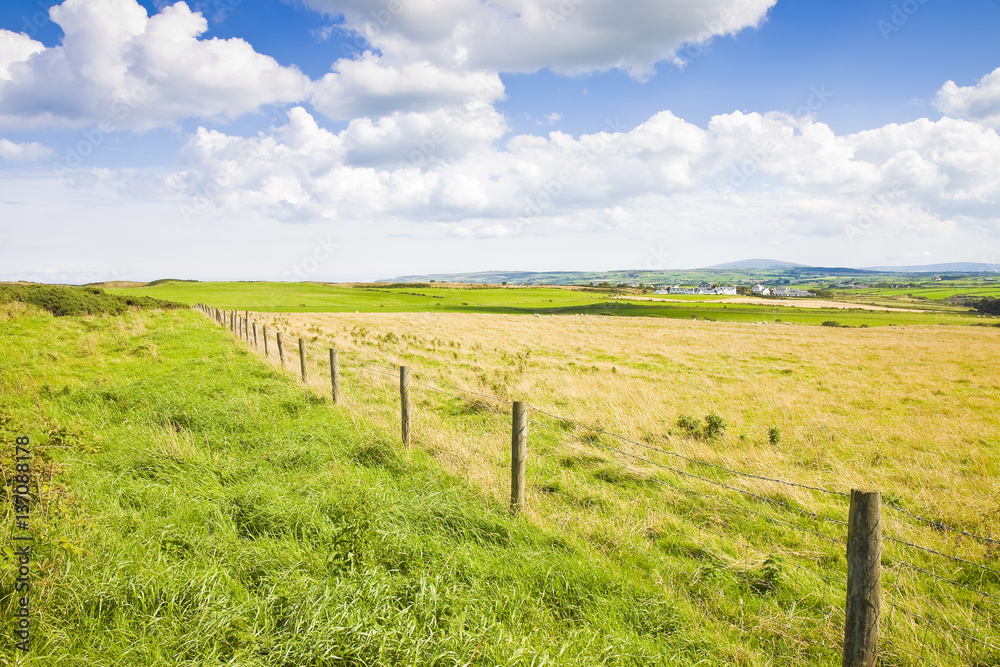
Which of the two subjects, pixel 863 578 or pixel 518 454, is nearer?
pixel 863 578

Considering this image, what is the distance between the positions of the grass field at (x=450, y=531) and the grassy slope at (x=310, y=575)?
2 cm

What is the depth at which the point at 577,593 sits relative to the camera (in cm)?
432

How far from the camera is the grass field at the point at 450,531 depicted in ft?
11.7

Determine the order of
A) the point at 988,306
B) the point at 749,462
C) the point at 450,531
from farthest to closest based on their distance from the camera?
the point at 988,306
the point at 749,462
the point at 450,531

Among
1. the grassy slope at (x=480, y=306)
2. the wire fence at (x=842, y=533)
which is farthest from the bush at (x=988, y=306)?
the wire fence at (x=842, y=533)

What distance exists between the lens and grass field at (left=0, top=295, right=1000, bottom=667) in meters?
3.58

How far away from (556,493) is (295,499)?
3.52 m

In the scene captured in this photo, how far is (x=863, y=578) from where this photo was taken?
132 inches

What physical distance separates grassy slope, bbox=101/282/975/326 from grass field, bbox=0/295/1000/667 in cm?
5765

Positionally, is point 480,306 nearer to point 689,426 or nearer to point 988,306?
point 689,426

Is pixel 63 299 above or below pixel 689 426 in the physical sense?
above

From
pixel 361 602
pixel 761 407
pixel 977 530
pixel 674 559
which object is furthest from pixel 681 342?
pixel 361 602

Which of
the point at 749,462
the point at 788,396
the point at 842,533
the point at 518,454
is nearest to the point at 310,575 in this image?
the point at 518,454

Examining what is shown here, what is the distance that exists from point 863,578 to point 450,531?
3506 mm
